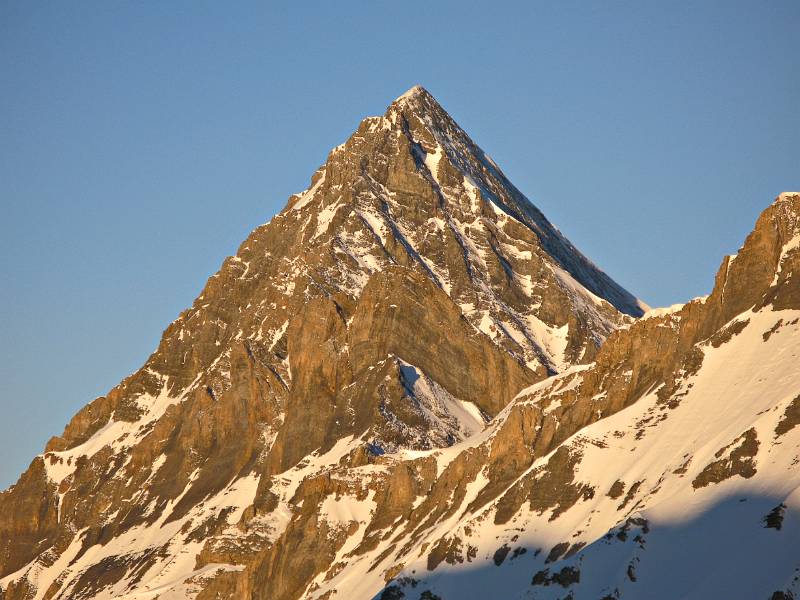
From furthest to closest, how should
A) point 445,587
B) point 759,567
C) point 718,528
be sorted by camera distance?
point 445,587
point 718,528
point 759,567

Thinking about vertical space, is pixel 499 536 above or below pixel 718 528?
above

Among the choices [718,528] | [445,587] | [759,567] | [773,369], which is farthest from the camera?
[445,587]

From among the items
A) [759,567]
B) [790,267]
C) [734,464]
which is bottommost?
[759,567]

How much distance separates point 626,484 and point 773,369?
1774 cm

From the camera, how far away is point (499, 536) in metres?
200

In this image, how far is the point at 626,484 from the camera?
189 meters

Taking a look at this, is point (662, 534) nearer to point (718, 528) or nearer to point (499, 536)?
point (718, 528)

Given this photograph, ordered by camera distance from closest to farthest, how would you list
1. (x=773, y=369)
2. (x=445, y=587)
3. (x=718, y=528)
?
1. (x=718, y=528)
2. (x=773, y=369)
3. (x=445, y=587)

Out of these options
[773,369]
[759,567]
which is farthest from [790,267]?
[759,567]

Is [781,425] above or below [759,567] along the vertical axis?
above

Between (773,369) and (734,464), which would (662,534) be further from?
(773,369)

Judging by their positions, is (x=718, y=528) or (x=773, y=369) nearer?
(x=718, y=528)

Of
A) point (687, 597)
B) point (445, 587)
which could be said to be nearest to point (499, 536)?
point (445, 587)

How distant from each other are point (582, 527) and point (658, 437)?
525 inches
